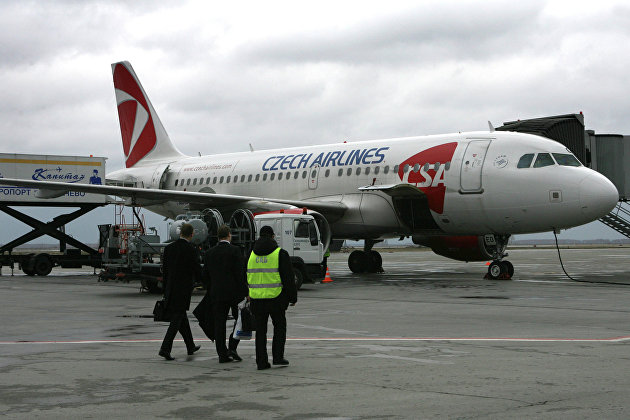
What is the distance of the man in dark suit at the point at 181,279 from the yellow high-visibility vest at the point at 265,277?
90 cm

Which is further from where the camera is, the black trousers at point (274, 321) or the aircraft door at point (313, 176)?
the aircraft door at point (313, 176)

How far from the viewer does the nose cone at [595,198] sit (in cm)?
2083

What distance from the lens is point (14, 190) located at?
29969 mm

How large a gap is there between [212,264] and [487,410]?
160 inches

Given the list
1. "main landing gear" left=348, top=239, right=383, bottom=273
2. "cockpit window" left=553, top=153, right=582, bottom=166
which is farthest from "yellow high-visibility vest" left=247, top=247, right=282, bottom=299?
"main landing gear" left=348, top=239, right=383, bottom=273

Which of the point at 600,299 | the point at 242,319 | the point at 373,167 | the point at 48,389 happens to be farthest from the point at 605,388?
the point at 373,167

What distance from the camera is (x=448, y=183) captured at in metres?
22.5

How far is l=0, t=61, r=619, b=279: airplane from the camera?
70.2 feet

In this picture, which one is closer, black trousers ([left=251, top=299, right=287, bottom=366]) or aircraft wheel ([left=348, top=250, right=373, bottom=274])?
black trousers ([left=251, top=299, right=287, bottom=366])

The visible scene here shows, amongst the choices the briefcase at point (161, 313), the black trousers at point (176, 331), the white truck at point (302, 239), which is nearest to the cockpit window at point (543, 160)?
the white truck at point (302, 239)

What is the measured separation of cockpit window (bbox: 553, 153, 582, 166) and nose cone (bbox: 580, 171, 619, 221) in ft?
2.73

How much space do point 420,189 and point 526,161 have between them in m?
3.12

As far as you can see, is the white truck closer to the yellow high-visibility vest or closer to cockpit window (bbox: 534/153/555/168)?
cockpit window (bbox: 534/153/555/168)

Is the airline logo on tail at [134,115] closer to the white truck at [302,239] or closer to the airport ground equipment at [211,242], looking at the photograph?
the airport ground equipment at [211,242]
